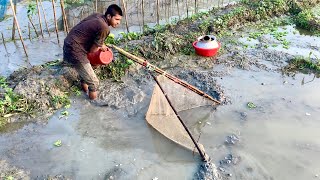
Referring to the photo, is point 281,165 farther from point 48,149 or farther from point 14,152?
point 14,152

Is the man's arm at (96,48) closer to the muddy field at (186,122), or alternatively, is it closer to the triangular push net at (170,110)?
the muddy field at (186,122)

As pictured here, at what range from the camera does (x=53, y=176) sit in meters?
4.71

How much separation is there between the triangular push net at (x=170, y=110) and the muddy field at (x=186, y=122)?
0.16m

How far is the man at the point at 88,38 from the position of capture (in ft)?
17.7


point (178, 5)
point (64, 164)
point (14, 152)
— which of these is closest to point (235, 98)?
point (64, 164)

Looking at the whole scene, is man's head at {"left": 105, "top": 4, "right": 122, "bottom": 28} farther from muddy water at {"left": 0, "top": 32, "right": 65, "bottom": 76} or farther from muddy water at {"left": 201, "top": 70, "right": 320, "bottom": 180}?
muddy water at {"left": 0, "top": 32, "right": 65, "bottom": 76}

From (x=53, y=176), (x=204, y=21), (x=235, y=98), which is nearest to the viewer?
(x=53, y=176)

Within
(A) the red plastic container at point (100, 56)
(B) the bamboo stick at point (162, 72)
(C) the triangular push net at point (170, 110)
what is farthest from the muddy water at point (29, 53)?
(C) the triangular push net at point (170, 110)

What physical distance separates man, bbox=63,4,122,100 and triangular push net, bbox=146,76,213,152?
1183 millimetres

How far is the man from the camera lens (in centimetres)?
541

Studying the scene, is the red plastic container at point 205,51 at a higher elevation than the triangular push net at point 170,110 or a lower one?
higher

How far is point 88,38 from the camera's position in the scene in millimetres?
5664

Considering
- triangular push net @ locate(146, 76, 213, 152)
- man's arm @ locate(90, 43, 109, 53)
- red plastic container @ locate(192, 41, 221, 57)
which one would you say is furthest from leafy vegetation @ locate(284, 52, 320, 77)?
man's arm @ locate(90, 43, 109, 53)

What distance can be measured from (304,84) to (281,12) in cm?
458
